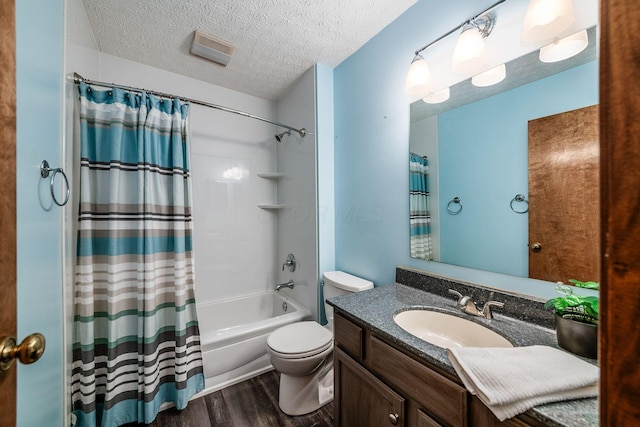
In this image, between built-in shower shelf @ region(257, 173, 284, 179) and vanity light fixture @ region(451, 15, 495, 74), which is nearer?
vanity light fixture @ region(451, 15, 495, 74)

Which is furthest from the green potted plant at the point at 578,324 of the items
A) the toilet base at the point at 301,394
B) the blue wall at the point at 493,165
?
the toilet base at the point at 301,394

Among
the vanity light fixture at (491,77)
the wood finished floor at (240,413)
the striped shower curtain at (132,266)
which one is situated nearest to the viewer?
the vanity light fixture at (491,77)

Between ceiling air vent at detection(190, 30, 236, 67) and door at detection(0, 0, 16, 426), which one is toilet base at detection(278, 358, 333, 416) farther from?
ceiling air vent at detection(190, 30, 236, 67)

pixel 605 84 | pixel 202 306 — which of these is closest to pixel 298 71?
pixel 605 84

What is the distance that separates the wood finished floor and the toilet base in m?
Answer: 0.03

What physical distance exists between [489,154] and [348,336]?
1.08m

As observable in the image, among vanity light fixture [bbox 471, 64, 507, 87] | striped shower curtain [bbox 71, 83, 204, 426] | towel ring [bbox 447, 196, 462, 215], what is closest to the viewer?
vanity light fixture [bbox 471, 64, 507, 87]

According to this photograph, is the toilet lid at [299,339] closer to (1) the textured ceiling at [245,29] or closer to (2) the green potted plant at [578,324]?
(2) the green potted plant at [578,324]

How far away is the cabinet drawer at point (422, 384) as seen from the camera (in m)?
0.71

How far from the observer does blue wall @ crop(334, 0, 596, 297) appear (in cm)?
134

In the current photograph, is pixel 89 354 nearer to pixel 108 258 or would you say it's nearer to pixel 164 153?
pixel 108 258

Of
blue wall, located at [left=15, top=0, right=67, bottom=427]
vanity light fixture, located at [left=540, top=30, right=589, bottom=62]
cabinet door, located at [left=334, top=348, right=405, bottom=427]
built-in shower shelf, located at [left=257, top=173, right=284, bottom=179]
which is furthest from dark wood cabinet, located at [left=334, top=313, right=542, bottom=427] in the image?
built-in shower shelf, located at [left=257, top=173, right=284, bottom=179]

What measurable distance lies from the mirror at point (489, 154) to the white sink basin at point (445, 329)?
0.29 metres

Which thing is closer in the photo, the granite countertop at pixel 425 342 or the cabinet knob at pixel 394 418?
the granite countertop at pixel 425 342
